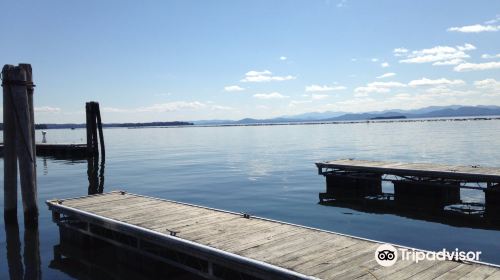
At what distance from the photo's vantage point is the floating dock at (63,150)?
47.8m

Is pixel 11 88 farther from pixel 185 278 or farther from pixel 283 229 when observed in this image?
pixel 283 229

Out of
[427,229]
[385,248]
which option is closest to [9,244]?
[385,248]

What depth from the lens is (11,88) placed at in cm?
1429

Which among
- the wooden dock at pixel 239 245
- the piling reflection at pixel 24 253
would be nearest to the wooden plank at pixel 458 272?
the wooden dock at pixel 239 245

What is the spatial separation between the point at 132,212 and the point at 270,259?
20.1 ft

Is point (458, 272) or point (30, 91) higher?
point (30, 91)

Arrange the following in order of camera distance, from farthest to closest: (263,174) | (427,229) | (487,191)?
(263,174)
(487,191)
(427,229)

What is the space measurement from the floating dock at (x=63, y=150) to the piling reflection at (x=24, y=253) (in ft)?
111

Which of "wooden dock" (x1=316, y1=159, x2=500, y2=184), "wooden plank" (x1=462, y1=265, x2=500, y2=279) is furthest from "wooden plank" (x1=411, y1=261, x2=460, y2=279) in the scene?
"wooden dock" (x1=316, y1=159, x2=500, y2=184)

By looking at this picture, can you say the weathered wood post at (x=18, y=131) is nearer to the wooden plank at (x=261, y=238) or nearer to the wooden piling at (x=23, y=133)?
the wooden piling at (x=23, y=133)

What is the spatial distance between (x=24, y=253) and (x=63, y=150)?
40141mm

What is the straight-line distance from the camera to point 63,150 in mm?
50281

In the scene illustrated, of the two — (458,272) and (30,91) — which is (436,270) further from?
(30,91)

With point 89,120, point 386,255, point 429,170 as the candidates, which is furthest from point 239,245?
point 89,120
